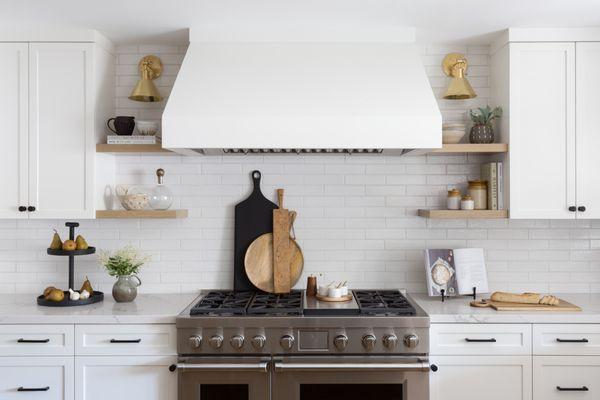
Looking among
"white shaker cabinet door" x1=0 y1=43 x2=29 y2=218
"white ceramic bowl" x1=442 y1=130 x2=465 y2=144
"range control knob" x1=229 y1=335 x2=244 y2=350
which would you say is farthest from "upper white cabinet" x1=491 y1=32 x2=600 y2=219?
"white shaker cabinet door" x1=0 y1=43 x2=29 y2=218

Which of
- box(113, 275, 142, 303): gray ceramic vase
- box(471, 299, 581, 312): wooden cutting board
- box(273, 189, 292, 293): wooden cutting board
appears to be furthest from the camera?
box(273, 189, 292, 293): wooden cutting board

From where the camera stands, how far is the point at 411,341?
3072mm

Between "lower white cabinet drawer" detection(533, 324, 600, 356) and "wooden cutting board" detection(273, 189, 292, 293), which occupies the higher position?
"wooden cutting board" detection(273, 189, 292, 293)

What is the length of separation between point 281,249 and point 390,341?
3.40ft

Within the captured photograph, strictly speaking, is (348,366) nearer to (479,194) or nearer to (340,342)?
(340,342)

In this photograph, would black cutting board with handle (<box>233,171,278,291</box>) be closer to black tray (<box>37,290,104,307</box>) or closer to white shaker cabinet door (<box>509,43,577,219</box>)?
black tray (<box>37,290,104,307</box>)

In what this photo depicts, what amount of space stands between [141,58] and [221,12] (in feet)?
2.95

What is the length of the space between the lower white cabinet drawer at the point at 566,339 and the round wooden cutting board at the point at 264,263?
1480 mm

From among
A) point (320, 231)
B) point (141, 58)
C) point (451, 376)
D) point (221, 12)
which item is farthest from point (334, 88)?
point (451, 376)

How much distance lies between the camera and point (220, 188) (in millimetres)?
3881

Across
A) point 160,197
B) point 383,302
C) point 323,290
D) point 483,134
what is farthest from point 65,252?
point 483,134

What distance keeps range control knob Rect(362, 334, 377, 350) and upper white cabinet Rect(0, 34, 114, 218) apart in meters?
1.78

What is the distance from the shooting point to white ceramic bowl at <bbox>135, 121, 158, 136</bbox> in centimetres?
363

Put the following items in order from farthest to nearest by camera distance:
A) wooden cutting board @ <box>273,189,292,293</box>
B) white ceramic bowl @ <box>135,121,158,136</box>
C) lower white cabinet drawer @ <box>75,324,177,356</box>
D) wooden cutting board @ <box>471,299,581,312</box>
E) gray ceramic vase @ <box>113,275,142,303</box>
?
wooden cutting board @ <box>273,189,292,293</box>, white ceramic bowl @ <box>135,121,158,136</box>, gray ceramic vase @ <box>113,275,142,303</box>, wooden cutting board @ <box>471,299,581,312</box>, lower white cabinet drawer @ <box>75,324,177,356</box>
